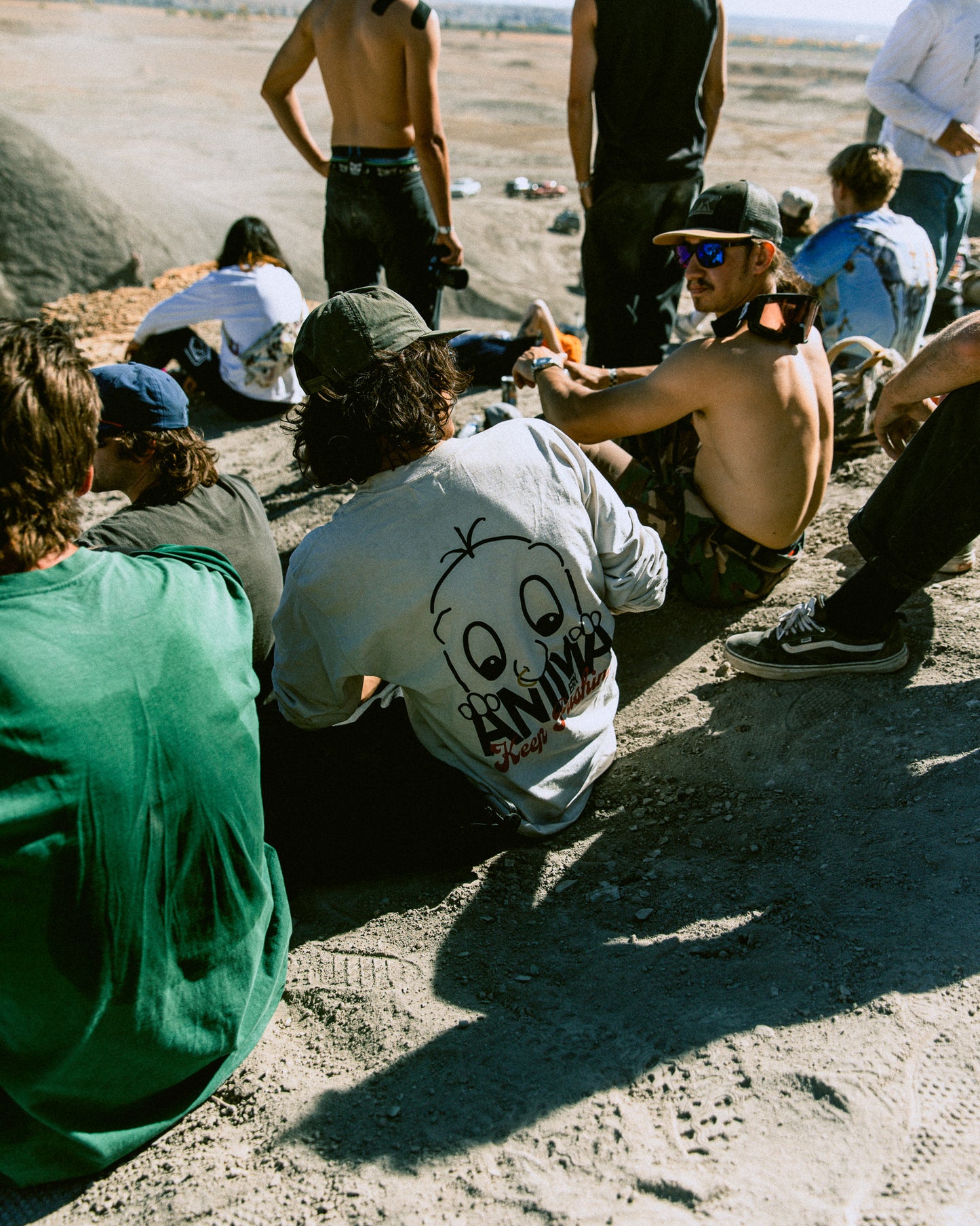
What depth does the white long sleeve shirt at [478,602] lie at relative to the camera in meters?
1.85

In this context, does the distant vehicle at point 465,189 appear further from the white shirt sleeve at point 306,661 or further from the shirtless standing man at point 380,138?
the white shirt sleeve at point 306,661

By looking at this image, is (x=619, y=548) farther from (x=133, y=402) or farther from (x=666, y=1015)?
(x=133, y=402)

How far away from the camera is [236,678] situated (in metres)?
1.53

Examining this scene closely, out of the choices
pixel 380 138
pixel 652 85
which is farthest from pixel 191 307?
pixel 652 85

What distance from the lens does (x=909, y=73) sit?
4.43 metres

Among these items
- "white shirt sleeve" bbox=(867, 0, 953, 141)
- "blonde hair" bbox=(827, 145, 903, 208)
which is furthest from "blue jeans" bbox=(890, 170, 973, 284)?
"blonde hair" bbox=(827, 145, 903, 208)

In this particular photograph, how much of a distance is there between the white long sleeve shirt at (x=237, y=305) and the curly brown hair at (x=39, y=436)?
3344 mm

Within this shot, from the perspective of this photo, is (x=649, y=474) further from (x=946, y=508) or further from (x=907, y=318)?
(x=907, y=318)

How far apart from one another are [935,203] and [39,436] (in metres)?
4.68

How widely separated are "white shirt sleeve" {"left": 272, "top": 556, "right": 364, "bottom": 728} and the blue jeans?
4.11m

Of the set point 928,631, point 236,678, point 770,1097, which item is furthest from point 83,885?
point 928,631

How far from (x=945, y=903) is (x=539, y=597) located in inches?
38.8

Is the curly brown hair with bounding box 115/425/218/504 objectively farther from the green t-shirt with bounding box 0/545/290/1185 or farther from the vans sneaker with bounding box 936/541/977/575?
the vans sneaker with bounding box 936/541/977/575

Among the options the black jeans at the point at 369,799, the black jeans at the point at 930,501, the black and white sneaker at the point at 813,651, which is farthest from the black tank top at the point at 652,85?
the black jeans at the point at 369,799
